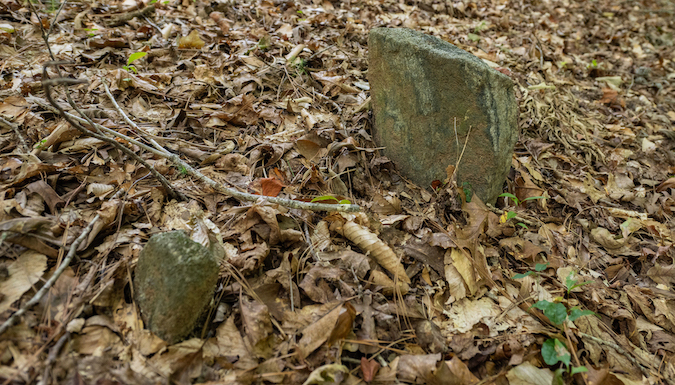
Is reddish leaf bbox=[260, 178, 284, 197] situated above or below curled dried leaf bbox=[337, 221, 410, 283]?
above

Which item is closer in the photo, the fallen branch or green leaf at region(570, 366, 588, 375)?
green leaf at region(570, 366, 588, 375)

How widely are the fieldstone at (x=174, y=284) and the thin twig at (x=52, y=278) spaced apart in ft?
1.04

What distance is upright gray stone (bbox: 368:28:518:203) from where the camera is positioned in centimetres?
217

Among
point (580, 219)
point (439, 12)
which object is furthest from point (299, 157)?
point (439, 12)

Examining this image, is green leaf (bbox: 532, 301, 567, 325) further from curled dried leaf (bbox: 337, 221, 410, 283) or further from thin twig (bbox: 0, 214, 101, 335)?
thin twig (bbox: 0, 214, 101, 335)

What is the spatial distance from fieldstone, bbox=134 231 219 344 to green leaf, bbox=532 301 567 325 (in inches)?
57.4

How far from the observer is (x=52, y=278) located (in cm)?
140

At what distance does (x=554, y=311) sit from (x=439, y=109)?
1287 millimetres

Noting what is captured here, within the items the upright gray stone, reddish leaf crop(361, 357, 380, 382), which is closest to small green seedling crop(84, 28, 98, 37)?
the upright gray stone

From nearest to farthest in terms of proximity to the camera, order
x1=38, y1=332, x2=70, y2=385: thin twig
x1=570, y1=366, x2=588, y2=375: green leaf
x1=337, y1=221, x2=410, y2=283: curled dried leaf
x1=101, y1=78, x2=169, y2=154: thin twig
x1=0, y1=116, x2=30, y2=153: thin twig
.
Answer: x1=38, y1=332, x2=70, y2=385: thin twig → x1=570, y1=366, x2=588, y2=375: green leaf → x1=337, y1=221, x2=410, y2=283: curled dried leaf → x1=0, y1=116, x2=30, y2=153: thin twig → x1=101, y1=78, x2=169, y2=154: thin twig

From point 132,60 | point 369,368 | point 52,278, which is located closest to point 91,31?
point 132,60

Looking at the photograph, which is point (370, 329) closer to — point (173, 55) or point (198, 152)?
point (198, 152)

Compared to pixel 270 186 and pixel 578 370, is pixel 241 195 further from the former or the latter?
pixel 578 370

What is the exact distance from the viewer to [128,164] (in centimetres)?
207
